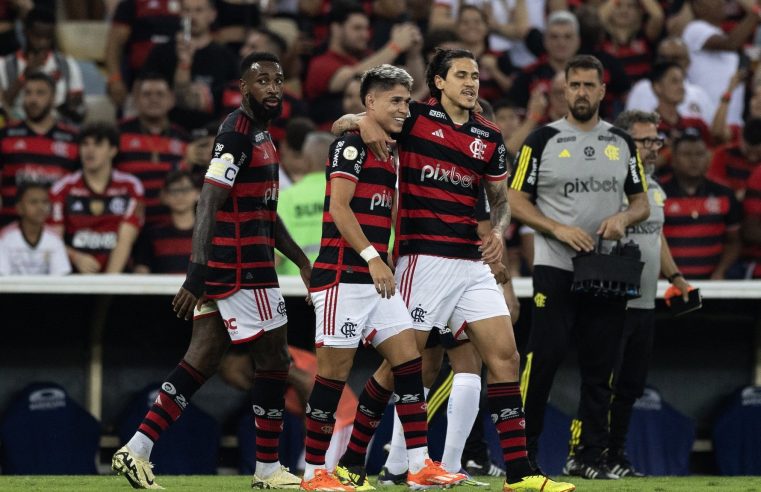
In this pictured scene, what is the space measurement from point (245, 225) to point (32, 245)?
3836 millimetres

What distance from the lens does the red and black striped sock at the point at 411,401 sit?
21.5ft

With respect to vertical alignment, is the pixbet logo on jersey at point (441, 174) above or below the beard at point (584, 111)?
below

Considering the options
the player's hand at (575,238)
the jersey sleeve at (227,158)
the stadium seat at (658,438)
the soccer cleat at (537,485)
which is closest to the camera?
the soccer cleat at (537,485)

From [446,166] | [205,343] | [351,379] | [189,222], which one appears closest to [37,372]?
[189,222]

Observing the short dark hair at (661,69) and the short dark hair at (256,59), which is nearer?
the short dark hair at (256,59)

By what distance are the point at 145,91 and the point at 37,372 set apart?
2.74 m

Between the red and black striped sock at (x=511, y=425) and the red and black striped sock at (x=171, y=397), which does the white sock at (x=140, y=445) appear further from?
the red and black striped sock at (x=511, y=425)

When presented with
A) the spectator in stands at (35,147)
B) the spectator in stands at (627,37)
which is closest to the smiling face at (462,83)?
the spectator in stands at (35,147)

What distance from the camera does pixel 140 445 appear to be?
22.2ft

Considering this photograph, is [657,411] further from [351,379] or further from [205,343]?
[205,343]

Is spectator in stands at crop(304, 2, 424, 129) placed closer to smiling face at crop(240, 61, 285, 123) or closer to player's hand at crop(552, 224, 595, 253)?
player's hand at crop(552, 224, 595, 253)

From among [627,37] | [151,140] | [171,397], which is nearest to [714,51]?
[627,37]

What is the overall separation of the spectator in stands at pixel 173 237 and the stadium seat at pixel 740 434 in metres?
4.21

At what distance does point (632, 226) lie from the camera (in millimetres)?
8242
